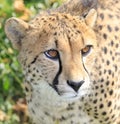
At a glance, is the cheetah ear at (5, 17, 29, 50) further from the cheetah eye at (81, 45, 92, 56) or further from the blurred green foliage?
the blurred green foliage

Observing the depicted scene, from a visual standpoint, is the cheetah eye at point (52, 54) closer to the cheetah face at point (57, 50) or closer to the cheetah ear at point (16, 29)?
the cheetah face at point (57, 50)

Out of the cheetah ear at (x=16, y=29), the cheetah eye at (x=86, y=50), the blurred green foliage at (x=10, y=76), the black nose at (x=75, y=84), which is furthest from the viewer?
the blurred green foliage at (x=10, y=76)

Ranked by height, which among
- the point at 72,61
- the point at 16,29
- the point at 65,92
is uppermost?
the point at 16,29

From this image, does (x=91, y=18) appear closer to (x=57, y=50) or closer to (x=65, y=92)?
(x=57, y=50)

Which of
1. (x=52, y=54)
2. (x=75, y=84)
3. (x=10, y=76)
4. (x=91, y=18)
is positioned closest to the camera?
(x=75, y=84)

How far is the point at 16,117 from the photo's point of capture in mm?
5762

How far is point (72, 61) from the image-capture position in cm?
393

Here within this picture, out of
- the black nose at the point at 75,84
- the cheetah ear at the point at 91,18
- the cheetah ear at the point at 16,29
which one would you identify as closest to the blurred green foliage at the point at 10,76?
the cheetah ear at the point at 16,29

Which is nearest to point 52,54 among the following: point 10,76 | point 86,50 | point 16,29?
point 86,50

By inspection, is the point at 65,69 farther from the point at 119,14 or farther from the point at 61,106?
the point at 119,14

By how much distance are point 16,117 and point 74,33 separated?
190cm

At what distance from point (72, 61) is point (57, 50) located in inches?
4.3

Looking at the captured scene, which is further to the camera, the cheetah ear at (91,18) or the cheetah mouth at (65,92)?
the cheetah ear at (91,18)

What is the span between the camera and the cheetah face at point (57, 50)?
394 cm
